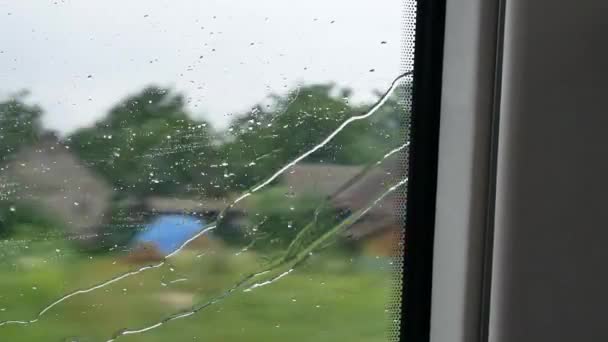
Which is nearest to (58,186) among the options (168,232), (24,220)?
(24,220)

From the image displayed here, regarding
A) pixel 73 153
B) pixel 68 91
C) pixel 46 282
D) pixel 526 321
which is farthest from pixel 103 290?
pixel 526 321

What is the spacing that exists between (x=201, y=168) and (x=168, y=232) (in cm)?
13

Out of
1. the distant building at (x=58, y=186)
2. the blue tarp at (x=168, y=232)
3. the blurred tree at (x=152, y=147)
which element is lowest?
the blue tarp at (x=168, y=232)

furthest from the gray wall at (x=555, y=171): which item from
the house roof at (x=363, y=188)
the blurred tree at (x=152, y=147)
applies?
the blurred tree at (x=152, y=147)

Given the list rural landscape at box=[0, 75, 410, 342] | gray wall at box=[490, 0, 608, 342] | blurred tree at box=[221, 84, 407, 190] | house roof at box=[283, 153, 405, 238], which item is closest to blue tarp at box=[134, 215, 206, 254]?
rural landscape at box=[0, 75, 410, 342]

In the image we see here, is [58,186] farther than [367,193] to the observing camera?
No

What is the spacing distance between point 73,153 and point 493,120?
722 mm

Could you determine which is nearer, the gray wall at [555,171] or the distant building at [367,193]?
the gray wall at [555,171]

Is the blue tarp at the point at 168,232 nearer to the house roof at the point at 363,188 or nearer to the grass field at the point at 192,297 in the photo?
the grass field at the point at 192,297

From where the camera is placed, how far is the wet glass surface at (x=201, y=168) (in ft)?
3.72

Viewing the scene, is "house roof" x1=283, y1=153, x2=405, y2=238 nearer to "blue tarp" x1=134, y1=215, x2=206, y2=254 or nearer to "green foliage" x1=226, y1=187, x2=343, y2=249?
"green foliage" x1=226, y1=187, x2=343, y2=249

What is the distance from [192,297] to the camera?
1217 mm

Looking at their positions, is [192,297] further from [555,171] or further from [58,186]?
[555,171]

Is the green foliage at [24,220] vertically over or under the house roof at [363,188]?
under
